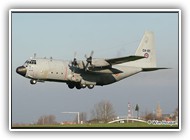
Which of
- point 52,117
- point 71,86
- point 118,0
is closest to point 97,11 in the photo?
point 118,0

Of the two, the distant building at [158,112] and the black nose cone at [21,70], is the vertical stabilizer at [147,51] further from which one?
the black nose cone at [21,70]

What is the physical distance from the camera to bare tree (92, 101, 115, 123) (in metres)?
7.86

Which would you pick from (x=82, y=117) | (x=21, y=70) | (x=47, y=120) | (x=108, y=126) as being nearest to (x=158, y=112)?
(x=108, y=126)

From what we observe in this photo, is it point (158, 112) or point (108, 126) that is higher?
point (158, 112)

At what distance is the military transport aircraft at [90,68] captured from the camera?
853 cm

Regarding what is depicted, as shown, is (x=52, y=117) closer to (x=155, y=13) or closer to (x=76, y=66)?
(x=76, y=66)

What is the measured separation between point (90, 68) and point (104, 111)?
175 cm

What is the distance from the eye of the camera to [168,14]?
798 cm

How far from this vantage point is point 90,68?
369 inches

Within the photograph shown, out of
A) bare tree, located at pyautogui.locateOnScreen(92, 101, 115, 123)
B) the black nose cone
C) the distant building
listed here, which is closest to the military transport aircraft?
the black nose cone

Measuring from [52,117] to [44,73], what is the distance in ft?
5.73

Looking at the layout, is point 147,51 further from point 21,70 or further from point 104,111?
point 21,70

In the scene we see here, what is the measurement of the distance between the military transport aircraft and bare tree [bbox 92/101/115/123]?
2.39 feet

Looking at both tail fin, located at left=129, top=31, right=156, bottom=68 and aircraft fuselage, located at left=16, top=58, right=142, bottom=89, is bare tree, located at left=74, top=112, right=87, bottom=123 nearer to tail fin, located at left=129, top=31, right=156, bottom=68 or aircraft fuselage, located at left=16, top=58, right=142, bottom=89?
aircraft fuselage, located at left=16, top=58, right=142, bottom=89
